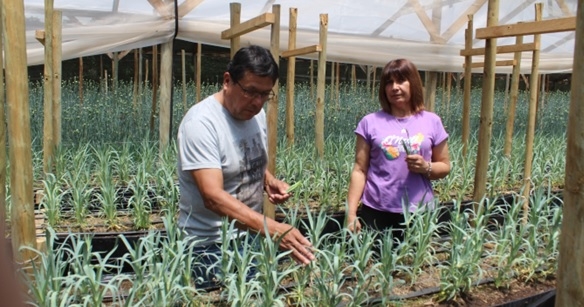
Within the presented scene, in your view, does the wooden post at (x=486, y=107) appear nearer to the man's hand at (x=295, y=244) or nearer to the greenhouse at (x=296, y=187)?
the greenhouse at (x=296, y=187)

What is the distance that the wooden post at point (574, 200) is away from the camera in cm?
91

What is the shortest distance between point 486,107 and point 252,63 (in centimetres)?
120

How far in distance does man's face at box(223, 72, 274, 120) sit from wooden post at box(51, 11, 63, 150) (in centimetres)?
165

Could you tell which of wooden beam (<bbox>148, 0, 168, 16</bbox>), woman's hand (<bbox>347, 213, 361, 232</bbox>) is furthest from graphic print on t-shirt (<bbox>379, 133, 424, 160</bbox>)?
wooden beam (<bbox>148, 0, 168, 16</bbox>)

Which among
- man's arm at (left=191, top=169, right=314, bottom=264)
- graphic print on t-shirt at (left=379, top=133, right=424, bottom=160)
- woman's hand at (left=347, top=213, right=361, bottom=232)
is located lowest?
woman's hand at (left=347, top=213, right=361, bottom=232)

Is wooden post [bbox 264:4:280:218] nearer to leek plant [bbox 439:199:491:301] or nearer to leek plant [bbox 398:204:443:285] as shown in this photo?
leek plant [bbox 398:204:443:285]

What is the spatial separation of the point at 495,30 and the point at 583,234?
1459 mm

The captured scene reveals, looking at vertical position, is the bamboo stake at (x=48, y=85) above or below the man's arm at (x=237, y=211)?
above

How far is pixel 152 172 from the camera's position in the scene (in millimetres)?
3455

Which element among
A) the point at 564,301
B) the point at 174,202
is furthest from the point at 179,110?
the point at 564,301

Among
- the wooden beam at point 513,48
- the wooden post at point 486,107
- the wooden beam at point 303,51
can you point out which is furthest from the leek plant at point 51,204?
the wooden beam at point 513,48

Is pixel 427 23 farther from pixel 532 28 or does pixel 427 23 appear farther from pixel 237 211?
pixel 237 211

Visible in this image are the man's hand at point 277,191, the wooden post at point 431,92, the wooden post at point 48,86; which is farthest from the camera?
the wooden post at point 431,92

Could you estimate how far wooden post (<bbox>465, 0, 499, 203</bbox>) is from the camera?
7.89 ft
